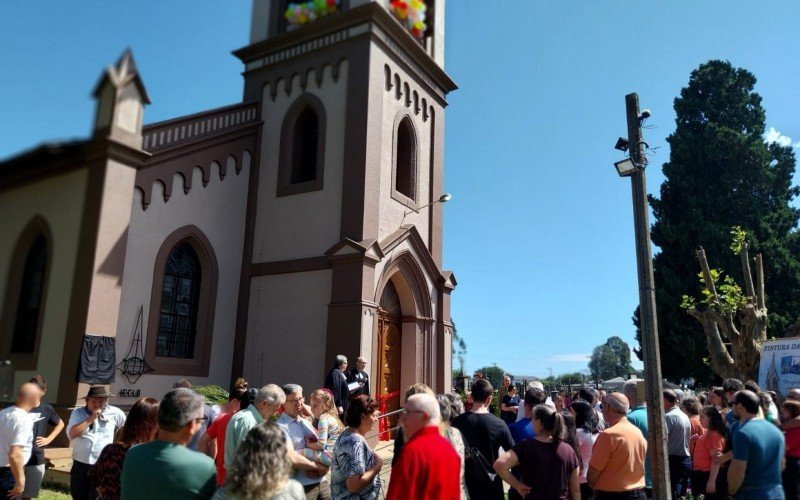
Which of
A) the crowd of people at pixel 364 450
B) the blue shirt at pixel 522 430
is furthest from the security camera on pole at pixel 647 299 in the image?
the blue shirt at pixel 522 430

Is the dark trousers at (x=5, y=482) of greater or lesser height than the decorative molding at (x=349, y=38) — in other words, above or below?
below

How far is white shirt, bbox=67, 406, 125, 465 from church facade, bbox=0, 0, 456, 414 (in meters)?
3.85

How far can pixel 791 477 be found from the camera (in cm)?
628

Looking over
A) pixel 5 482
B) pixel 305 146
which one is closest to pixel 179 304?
pixel 305 146

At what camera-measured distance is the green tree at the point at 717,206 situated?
26.3 m

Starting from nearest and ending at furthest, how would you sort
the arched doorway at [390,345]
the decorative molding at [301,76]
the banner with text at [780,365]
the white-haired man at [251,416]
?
the white-haired man at [251,416], the banner with text at [780,365], the arched doorway at [390,345], the decorative molding at [301,76]

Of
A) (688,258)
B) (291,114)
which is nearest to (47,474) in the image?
(291,114)

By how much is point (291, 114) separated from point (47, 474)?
1026 centimetres

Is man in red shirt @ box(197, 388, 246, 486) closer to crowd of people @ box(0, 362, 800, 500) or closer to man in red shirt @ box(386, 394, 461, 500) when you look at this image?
crowd of people @ box(0, 362, 800, 500)

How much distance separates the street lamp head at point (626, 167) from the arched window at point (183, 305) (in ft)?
31.1

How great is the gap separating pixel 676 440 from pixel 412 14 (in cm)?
1347

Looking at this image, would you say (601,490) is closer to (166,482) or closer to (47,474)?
(166,482)

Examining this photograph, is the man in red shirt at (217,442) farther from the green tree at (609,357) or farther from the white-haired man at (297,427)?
the green tree at (609,357)

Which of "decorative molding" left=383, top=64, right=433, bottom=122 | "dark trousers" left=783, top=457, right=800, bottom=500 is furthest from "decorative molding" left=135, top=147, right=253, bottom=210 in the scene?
"dark trousers" left=783, top=457, right=800, bottom=500
